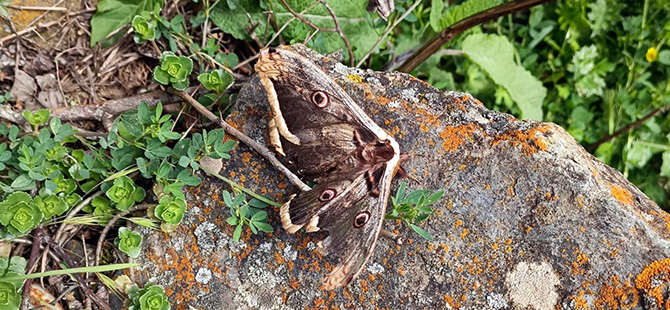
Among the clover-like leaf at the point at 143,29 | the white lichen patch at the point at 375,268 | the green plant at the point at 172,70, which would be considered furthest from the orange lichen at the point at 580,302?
the clover-like leaf at the point at 143,29

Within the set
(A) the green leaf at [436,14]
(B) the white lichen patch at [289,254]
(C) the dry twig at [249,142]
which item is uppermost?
(A) the green leaf at [436,14]

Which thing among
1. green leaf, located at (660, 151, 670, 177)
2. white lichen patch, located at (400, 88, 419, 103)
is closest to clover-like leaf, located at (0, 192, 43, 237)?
white lichen patch, located at (400, 88, 419, 103)

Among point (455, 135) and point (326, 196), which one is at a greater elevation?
point (455, 135)

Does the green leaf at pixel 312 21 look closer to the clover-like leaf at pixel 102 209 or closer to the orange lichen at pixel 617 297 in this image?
the clover-like leaf at pixel 102 209

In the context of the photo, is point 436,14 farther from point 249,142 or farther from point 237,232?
point 237,232

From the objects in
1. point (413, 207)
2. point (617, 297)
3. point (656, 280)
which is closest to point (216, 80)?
point (413, 207)

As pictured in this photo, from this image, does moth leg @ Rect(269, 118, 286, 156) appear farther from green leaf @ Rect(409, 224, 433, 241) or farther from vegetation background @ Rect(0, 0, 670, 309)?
green leaf @ Rect(409, 224, 433, 241)

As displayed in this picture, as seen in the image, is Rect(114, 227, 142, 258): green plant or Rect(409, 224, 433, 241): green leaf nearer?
Rect(409, 224, 433, 241): green leaf
